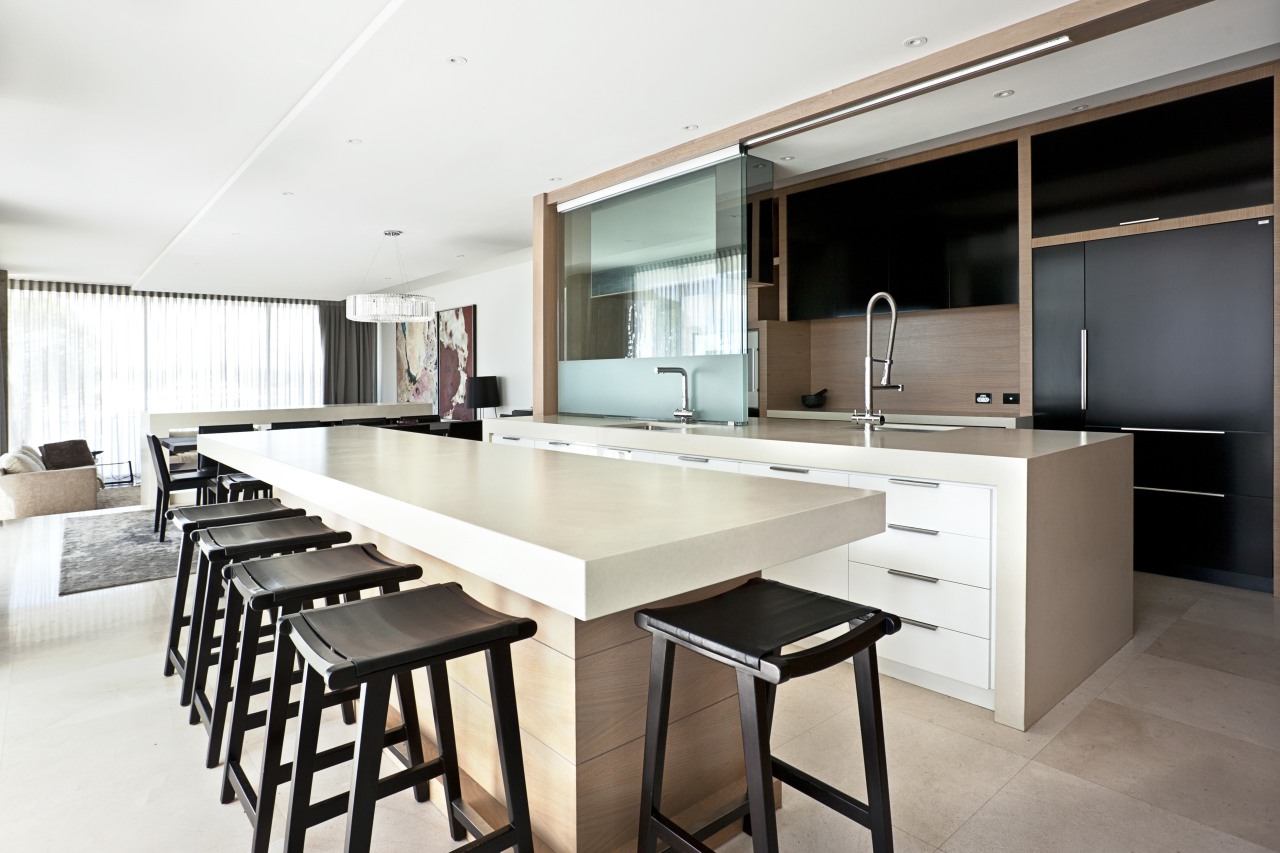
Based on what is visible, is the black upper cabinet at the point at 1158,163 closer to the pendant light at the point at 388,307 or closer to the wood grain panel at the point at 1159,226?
the wood grain panel at the point at 1159,226

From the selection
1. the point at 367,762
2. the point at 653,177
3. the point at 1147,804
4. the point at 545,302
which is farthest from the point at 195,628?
the point at 653,177

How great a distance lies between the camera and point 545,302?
16.2ft

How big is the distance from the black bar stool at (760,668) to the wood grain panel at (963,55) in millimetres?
2397

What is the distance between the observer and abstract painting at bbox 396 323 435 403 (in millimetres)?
9867

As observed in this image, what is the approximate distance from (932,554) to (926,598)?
16 cm

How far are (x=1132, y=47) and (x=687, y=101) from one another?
72.4 inches

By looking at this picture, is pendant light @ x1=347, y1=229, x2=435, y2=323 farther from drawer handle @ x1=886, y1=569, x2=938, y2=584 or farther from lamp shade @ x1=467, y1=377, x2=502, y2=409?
drawer handle @ x1=886, y1=569, x2=938, y2=584

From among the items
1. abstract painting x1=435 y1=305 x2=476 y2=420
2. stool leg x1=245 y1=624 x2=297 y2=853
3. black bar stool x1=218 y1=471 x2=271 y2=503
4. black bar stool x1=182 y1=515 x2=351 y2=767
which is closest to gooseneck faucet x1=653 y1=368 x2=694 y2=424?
black bar stool x1=218 y1=471 x2=271 y2=503

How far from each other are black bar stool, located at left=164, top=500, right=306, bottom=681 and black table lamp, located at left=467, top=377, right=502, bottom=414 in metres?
5.60

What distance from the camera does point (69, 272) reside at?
837 cm

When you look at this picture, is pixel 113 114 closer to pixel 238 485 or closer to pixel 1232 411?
pixel 238 485

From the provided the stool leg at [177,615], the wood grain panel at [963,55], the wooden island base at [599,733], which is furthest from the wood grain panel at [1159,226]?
the stool leg at [177,615]

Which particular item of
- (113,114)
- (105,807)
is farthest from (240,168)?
(105,807)

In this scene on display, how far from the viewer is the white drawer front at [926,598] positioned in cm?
226
